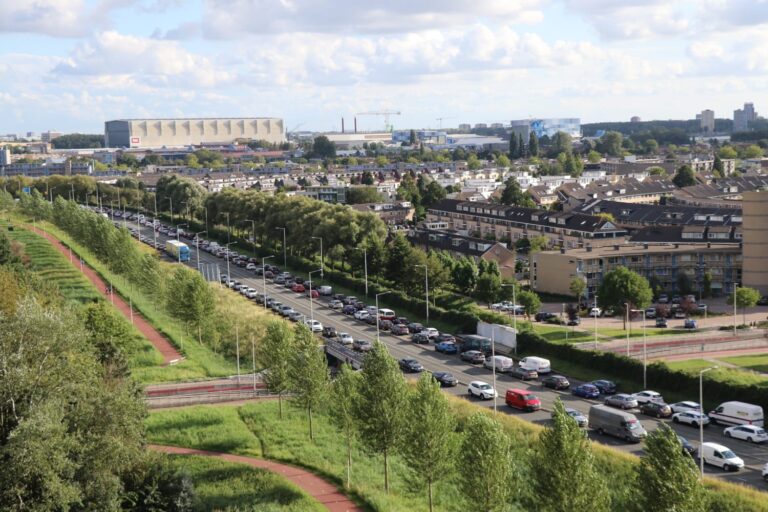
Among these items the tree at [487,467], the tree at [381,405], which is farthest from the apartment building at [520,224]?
the tree at [487,467]

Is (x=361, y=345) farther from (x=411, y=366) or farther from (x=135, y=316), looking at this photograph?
(x=135, y=316)

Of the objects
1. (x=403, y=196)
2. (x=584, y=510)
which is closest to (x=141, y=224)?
(x=403, y=196)

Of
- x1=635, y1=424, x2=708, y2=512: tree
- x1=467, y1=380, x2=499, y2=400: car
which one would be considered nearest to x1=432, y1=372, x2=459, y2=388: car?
x1=467, y1=380, x2=499, y2=400: car

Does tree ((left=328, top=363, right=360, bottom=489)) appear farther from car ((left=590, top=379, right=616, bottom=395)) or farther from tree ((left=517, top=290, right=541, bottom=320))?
tree ((left=517, top=290, right=541, bottom=320))

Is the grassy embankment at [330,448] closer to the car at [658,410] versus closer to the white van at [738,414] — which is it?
the car at [658,410]

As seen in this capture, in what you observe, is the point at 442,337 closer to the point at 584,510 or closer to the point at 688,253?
the point at 688,253

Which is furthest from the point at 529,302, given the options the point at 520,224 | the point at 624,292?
the point at 520,224
